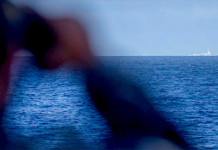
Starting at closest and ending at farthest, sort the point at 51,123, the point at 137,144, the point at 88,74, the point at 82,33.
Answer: the point at 82,33
the point at 88,74
the point at 137,144
the point at 51,123

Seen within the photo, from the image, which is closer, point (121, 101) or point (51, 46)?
point (51, 46)

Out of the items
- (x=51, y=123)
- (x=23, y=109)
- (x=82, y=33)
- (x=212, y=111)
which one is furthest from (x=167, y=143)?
(x=212, y=111)

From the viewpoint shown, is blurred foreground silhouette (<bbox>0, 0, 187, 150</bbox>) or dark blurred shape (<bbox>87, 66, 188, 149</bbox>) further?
dark blurred shape (<bbox>87, 66, 188, 149</bbox>)

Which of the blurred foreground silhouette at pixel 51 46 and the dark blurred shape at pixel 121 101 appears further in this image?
the dark blurred shape at pixel 121 101

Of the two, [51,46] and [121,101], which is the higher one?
[51,46]

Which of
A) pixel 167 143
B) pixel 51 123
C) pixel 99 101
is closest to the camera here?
pixel 99 101

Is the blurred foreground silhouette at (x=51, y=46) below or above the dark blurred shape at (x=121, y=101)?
above

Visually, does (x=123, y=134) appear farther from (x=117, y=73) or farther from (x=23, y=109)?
(x=23, y=109)

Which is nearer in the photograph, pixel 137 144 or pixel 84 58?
pixel 84 58

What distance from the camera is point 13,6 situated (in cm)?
394

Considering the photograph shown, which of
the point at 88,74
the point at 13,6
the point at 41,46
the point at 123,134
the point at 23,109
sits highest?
the point at 13,6

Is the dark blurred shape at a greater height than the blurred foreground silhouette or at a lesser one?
lesser

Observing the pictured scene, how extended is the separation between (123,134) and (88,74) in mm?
3820

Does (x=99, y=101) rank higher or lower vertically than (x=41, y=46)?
lower
